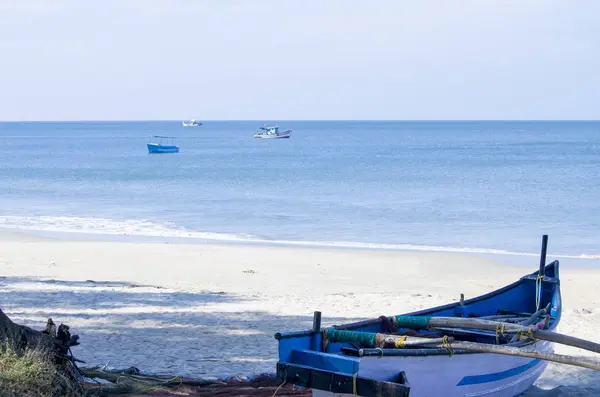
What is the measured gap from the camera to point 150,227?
86.7ft

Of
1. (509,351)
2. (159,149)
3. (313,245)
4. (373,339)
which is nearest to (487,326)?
(509,351)

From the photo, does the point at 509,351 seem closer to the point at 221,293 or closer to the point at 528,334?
the point at 528,334

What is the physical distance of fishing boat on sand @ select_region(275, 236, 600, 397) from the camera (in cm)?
630

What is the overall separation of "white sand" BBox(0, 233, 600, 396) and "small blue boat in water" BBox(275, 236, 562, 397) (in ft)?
3.57

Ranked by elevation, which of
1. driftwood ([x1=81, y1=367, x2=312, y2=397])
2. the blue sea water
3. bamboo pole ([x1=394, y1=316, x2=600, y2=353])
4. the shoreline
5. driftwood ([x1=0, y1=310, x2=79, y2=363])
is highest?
the blue sea water

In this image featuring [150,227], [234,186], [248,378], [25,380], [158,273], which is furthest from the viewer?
[234,186]

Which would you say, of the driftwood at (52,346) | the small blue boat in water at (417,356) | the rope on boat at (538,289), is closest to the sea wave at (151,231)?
the rope on boat at (538,289)

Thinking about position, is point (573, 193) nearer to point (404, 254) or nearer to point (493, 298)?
point (404, 254)

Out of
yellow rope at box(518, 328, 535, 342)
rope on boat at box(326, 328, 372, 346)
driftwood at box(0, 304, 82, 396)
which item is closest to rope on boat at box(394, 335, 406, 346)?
rope on boat at box(326, 328, 372, 346)

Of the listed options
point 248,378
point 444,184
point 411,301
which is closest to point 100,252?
point 411,301

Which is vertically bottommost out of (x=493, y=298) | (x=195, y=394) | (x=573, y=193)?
(x=195, y=394)

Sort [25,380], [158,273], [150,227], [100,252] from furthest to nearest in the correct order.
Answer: [150,227]
[100,252]
[158,273]
[25,380]

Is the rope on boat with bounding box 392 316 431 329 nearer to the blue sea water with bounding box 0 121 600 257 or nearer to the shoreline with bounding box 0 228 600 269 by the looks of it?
the shoreline with bounding box 0 228 600 269

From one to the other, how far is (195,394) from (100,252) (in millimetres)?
12325
